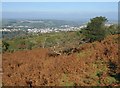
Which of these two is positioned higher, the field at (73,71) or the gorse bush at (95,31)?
the gorse bush at (95,31)

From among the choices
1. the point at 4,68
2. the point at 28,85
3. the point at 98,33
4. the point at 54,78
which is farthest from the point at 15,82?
the point at 98,33

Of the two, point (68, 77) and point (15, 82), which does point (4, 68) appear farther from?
point (68, 77)

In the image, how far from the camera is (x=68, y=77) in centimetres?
1259

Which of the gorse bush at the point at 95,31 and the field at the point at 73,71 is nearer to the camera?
the field at the point at 73,71

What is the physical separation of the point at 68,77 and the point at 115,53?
359cm

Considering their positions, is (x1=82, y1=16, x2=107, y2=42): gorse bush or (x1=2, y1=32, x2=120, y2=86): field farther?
(x1=82, y1=16, x2=107, y2=42): gorse bush

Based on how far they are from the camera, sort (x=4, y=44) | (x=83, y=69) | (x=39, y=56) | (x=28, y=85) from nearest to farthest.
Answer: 1. (x=28, y=85)
2. (x=83, y=69)
3. (x=39, y=56)
4. (x=4, y=44)

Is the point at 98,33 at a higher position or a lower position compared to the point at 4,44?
higher

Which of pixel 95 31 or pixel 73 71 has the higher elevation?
pixel 95 31

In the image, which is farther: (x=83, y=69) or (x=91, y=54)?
(x=91, y=54)

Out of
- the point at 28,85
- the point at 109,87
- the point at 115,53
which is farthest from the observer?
the point at 115,53

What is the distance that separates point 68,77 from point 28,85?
1.89m

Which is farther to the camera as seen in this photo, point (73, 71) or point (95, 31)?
point (95, 31)

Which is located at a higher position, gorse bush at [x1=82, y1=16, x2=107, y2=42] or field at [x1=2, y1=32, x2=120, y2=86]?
gorse bush at [x1=82, y1=16, x2=107, y2=42]
